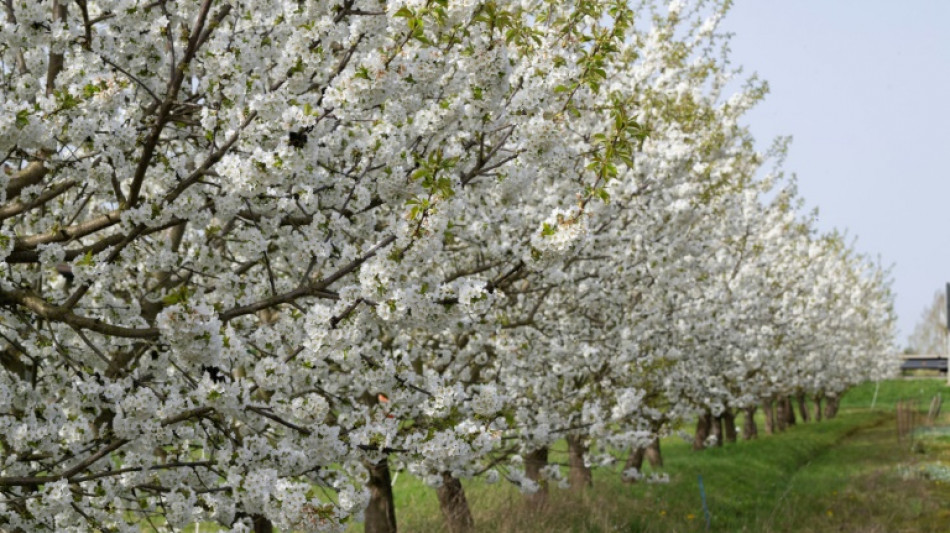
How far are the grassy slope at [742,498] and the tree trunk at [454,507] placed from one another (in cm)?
36

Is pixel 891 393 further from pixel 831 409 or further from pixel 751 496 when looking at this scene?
pixel 751 496

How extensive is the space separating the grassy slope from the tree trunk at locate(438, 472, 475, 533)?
0.36 meters

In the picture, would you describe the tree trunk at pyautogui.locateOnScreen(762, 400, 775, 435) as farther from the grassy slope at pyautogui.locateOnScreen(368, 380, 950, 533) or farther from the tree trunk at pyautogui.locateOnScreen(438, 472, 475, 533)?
the tree trunk at pyautogui.locateOnScreen(438, 472, 475, 533)

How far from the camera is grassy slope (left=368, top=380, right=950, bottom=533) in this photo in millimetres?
13680

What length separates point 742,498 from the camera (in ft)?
63.2

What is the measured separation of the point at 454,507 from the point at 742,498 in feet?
30.4

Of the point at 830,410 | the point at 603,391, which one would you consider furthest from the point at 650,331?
the point at 830,410

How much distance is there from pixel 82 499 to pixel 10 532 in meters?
0.43

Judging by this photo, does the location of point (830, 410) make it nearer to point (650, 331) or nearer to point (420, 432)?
point (650, 331)

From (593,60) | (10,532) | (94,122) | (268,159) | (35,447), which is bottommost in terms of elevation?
(10,532)

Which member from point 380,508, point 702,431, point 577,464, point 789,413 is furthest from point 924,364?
point 380,508

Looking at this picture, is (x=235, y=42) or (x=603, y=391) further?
(x=603, y=391)

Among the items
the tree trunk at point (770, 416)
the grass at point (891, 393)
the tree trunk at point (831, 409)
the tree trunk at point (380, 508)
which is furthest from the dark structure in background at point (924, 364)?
the tree trunk at point (380, 508)

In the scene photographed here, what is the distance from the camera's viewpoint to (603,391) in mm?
13508
